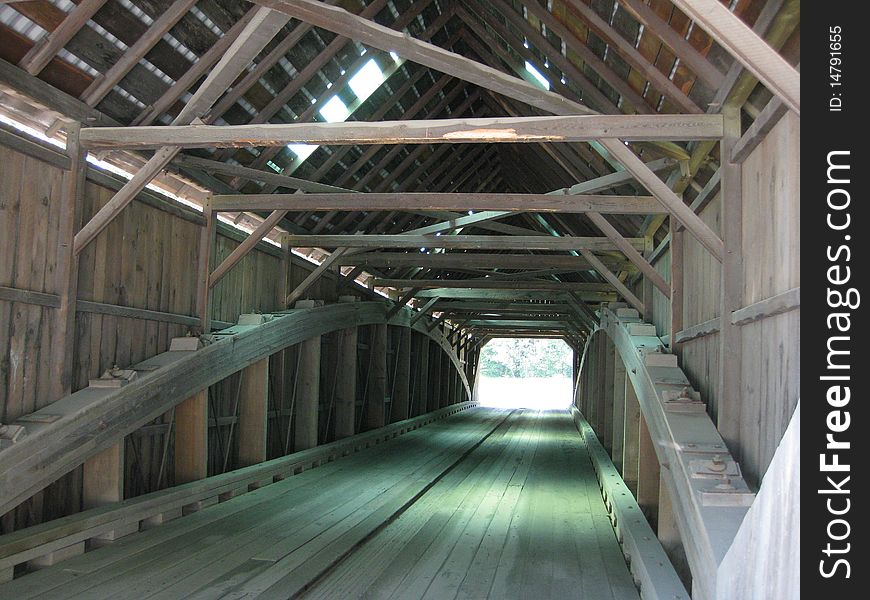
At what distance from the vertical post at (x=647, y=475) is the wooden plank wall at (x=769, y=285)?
1701mm

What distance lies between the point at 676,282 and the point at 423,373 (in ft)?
37.6

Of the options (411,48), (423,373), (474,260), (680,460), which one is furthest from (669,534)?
(423,373)

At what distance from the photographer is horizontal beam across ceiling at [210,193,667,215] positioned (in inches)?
254

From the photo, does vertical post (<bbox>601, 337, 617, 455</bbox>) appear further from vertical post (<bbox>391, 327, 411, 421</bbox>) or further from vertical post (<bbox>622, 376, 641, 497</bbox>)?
vertical post (<bbox>391, 327, 411, 421</bbox>)

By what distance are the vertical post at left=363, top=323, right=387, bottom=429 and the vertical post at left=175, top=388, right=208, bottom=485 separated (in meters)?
6.35

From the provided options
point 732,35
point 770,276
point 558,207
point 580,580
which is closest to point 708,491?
point 770,276

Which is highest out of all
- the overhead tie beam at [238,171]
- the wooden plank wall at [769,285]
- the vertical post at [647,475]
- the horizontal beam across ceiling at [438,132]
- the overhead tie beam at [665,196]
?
the overhead tie beam at [238,171]

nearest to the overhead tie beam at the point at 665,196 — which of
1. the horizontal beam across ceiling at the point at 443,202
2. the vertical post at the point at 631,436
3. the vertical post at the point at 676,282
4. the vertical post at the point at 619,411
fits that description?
the vertical post at the point at 676,282

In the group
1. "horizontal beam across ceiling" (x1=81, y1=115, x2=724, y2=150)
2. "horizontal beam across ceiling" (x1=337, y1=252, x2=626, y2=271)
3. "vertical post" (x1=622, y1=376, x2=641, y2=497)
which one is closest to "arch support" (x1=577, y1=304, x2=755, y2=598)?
"vertical post" (x1=622, y1=376, x2=641, y2=497)

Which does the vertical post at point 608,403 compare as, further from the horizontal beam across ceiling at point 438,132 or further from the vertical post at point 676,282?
the horizontal beam across ceiling at point 438,132

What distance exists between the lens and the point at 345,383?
11.1 metres

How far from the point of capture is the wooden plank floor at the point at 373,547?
172 inches

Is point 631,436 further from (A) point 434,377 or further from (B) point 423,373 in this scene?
(A) point 434,377
